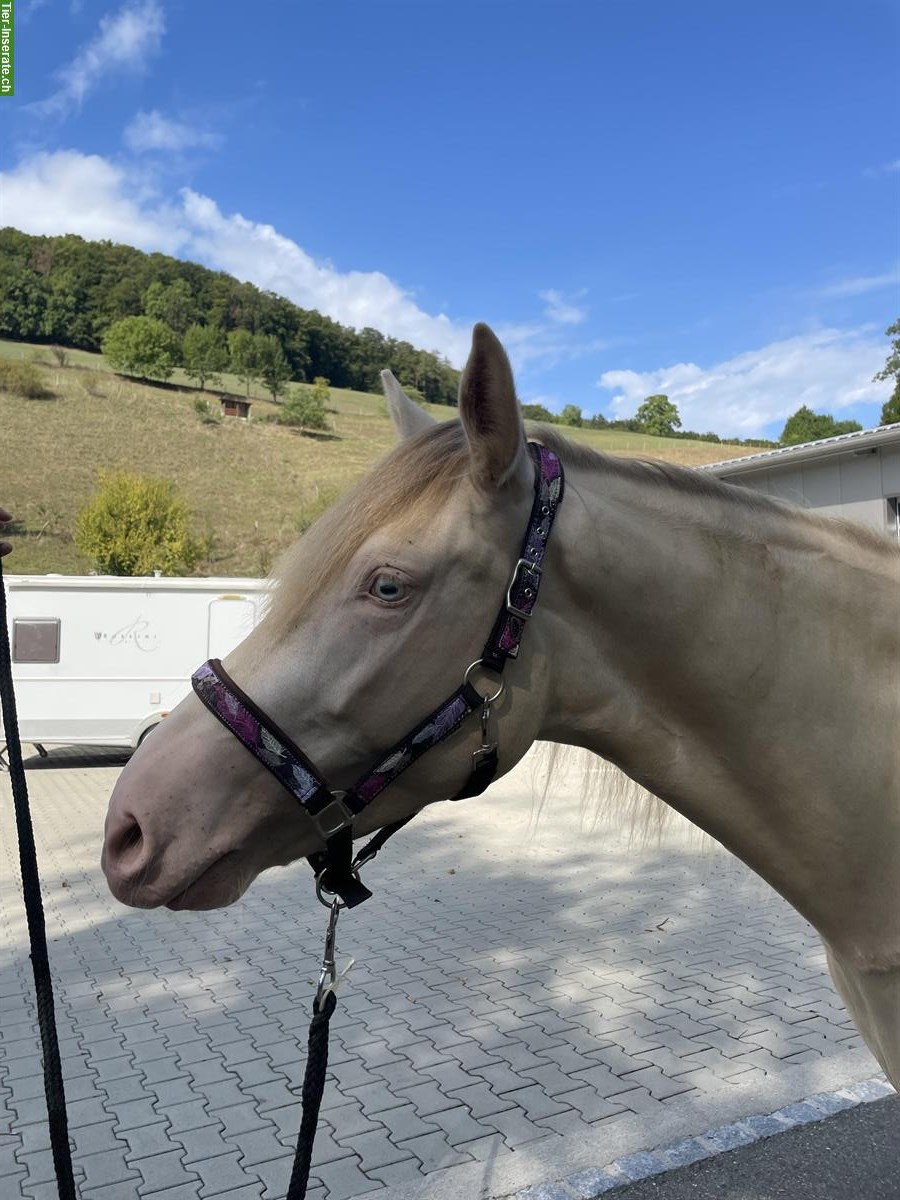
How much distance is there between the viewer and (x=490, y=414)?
4.64 feet

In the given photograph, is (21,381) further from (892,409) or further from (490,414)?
(490,414)

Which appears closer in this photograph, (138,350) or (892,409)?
(892,409)

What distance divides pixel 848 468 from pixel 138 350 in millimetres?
62976

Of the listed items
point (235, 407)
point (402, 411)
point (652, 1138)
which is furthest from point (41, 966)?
point (235, 407)

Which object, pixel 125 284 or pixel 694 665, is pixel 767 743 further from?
pixel 125 284

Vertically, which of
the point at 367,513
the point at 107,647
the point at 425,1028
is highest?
the point at 367,513

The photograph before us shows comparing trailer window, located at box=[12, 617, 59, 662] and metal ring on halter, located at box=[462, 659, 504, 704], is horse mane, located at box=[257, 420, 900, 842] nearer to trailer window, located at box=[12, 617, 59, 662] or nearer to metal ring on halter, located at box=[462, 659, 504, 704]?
metal ring on halter, located at box=[462, 659, 504, 704]

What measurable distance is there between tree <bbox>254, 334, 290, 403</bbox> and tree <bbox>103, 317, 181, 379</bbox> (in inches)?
290

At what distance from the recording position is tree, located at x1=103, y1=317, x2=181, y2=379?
64.9 m

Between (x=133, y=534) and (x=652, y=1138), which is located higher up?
(x=133, y=534)

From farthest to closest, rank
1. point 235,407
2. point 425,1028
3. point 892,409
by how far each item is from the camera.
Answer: point 235,407 → point 892,409 → point 425,1028

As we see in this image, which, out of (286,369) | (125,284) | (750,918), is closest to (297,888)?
(750,918)

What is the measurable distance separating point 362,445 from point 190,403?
13.5 m

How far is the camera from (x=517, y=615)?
1.46 metres
